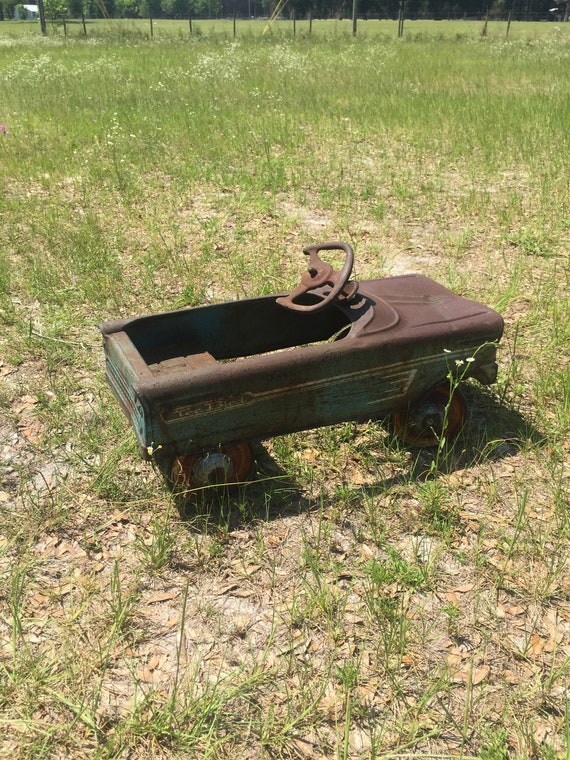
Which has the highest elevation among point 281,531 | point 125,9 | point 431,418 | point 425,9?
point 425,9

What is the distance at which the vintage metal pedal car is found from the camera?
2721 mm

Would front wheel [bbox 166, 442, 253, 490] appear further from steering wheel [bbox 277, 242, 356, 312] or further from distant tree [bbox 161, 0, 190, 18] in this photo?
distant tree [bbox 161, 0, 190, 18]

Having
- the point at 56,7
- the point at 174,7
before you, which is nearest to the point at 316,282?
the point at 56,7

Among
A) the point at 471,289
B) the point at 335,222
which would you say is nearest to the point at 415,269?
the point at 471,289

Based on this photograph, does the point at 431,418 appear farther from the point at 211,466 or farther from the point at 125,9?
the point at 125,9

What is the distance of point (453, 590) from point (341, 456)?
3.22 feet

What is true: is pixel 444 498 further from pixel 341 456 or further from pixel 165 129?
pixel 165 129

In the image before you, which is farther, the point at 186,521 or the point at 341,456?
the point at 341,456

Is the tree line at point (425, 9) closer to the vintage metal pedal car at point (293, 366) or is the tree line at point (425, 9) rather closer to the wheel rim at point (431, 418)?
the vintage metal pedal car at point (293, 366)

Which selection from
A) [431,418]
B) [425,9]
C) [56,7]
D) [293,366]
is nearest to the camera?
[293,366]

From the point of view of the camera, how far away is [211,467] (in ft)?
9.43

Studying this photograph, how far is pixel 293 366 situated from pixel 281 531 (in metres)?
0.76

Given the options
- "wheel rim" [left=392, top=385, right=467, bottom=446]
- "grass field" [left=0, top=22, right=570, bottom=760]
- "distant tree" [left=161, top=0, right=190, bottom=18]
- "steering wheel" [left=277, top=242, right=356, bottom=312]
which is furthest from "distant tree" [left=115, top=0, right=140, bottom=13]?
"wheel rim" [left=392, top=385, right=467, bottom=446]

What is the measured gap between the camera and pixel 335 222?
6500 millimetres
